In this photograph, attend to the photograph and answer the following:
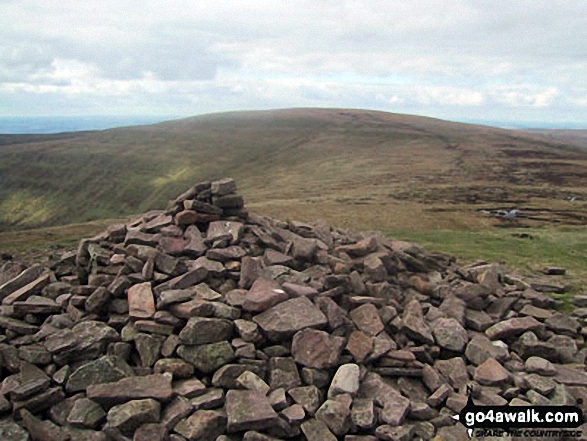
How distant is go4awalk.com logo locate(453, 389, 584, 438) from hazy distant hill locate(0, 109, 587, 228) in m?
22.4

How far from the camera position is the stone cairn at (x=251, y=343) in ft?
27.0

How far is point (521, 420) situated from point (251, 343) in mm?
5355

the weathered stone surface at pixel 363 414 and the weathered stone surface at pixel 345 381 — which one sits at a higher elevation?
the weathered stone surface at pixel 345 381

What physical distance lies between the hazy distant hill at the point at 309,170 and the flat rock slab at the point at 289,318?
21252 millimetres

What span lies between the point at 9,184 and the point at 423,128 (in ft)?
314

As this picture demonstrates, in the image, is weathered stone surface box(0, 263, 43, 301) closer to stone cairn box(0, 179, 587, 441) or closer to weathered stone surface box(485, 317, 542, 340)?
stone cairn box(0, 179, 587, 441)

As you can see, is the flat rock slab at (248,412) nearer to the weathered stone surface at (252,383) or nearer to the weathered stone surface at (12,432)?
the weathered stone surface at (252,383)

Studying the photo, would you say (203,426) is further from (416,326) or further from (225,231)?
(225,231)

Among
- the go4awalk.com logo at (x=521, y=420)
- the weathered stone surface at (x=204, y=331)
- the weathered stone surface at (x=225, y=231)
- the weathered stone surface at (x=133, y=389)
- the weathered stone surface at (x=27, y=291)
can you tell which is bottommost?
the go4awalk.com logo at (x=521, y=420)

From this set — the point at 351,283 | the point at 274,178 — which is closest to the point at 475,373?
the point at 351,283

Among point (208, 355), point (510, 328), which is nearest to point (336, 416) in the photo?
point (208, 355)

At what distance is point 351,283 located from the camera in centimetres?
1215

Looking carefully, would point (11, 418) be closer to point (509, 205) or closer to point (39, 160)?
point (509, 205)

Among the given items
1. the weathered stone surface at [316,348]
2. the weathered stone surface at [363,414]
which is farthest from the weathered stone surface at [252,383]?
the weathered stone surface at [363,414]
